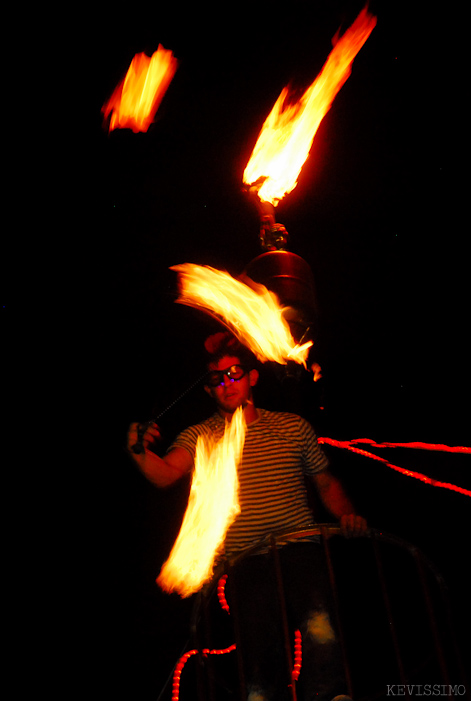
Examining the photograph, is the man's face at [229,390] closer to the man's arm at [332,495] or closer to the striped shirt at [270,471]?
the striped shirt at [270,471]

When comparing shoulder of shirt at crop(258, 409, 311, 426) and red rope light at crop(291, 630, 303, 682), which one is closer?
red rope light at crop(291, 630, 303, 682)

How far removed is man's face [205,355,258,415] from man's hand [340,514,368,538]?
110cm

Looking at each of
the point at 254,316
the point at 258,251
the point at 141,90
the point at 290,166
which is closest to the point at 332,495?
the point at 254,316

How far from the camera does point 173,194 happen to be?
4.18 m

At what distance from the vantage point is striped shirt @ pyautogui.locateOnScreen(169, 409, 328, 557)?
2.89 m

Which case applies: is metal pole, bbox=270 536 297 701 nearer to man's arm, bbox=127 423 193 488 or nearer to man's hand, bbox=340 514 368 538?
man's hand, bbox=340 514 368 538

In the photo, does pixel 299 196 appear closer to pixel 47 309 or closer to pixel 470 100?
pixel 470 100

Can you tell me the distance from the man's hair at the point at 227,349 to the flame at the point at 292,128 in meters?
1.06

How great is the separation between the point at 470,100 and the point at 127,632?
4337mm

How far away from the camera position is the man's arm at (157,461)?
2871mm

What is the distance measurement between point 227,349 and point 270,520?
3.92ft

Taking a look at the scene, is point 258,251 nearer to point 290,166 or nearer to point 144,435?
point 290,166

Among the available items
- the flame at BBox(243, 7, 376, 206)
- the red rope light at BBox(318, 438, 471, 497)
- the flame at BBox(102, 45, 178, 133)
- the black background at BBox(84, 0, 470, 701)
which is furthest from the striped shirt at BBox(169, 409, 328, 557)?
the flame at BBox(102, 45, 178, 133)

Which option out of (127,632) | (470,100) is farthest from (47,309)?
(470,100)
